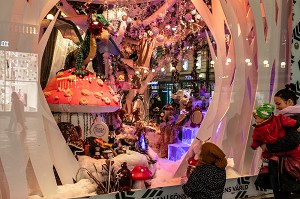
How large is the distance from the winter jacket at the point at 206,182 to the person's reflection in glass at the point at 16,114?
5.32 ft

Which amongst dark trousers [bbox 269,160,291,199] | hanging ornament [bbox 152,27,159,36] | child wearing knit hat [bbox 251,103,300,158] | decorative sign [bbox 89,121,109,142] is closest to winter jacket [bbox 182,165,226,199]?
child wearing knit hat [bbox 251,103,300,158]

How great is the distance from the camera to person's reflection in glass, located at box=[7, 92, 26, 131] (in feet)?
10.5

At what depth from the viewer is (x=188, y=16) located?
20.5 feet

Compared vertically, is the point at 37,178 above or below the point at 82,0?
below

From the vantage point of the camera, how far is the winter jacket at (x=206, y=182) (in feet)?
10.1

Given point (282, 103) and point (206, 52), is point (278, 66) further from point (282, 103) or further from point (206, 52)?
point (206, 52)

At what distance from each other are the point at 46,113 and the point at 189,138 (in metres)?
3.01

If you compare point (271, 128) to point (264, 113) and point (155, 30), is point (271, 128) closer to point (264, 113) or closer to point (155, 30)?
point (264, 113)

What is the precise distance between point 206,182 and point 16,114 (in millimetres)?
1799

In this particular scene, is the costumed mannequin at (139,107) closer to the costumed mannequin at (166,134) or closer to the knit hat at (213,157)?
the costumed mannequin at (166,134)

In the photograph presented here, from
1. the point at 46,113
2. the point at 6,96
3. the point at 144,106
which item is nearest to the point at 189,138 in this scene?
the point at 144,106

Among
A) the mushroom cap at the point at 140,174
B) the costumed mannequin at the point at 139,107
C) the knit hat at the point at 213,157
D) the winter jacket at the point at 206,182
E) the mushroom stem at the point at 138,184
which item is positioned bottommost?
the mushroom stem at the point at 138,184

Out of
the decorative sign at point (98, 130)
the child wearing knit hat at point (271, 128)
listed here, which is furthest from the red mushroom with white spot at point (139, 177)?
the child wearing knit hat at point (271, 128)

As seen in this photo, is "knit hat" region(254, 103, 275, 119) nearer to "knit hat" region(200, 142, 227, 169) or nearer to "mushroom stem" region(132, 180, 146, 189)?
"knit hat" region(200, 142, 227, 169)
